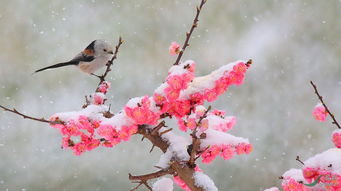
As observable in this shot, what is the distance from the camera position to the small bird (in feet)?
9.11

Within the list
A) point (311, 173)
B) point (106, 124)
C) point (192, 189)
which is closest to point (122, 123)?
point (106, 124)

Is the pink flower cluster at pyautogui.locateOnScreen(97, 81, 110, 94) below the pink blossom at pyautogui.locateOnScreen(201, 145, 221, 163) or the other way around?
the other way around

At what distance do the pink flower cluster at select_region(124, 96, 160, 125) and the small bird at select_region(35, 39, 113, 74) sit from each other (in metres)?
1.41

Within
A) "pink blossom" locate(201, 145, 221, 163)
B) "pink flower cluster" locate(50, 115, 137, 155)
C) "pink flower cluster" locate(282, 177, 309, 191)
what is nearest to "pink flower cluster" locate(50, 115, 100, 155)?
"pink flower cluster" locate(50, 115, 137, 155)

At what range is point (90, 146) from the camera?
5.32 ft

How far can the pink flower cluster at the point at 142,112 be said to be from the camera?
1376mm

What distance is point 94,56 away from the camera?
9.34 ft

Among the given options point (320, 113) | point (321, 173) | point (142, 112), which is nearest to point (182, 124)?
point (142, 112)

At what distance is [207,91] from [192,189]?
0.33 m

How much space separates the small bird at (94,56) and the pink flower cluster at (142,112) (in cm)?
141

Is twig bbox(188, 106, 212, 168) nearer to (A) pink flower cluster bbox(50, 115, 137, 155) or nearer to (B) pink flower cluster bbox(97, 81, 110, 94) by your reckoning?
(A) pink flower cluster bbox(50, 115, 137, 155)

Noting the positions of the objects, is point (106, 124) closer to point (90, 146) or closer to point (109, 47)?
point (90, 146)

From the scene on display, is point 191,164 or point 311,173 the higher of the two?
point 191,164

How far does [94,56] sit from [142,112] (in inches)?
60.9
